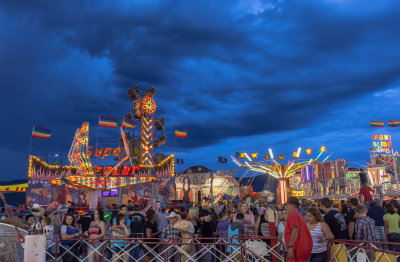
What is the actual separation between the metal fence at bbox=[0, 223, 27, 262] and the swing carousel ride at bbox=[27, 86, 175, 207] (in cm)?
2344

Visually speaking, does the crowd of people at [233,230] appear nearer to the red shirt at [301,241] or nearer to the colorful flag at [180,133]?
the red shirt at [301,241]

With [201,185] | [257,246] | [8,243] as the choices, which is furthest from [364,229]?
[201,185]

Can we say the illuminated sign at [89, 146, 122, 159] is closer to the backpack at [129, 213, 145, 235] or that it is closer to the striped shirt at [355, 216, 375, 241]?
the backpack at [129, 213, 145, 235]

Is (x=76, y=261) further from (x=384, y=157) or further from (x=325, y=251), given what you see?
(x=384, y=157)

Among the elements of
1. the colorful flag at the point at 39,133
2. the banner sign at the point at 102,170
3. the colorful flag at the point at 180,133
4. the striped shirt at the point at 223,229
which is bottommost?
the striped shirt at the point at 223,229

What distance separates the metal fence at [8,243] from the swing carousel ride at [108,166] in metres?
23.4

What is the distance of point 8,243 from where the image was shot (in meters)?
7.18

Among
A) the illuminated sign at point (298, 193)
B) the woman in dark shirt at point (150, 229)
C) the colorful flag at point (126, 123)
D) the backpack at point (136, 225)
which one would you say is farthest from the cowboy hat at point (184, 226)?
the illuminated sign at point (298, 193)

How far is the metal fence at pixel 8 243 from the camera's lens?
281 inches

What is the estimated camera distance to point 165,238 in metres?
8.77

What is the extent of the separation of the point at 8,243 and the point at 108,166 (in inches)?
1522

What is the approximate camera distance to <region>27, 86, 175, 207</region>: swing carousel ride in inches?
1288

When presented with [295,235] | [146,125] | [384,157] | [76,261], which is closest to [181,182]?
[146,125]

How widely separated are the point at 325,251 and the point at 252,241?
224 cm
